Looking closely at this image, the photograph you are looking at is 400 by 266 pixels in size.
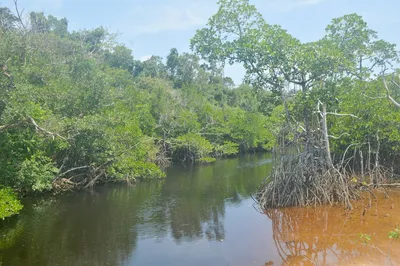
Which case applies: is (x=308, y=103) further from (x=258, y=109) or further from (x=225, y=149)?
(x=225, y=149)

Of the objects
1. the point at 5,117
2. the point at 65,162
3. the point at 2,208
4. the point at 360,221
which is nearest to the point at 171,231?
the point at 2,208

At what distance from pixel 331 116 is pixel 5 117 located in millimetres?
13606

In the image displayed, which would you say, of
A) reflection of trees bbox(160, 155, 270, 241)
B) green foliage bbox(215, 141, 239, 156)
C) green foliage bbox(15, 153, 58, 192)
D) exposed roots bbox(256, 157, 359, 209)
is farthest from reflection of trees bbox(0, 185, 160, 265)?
green foliage bbox(215, 141, 239, 156)

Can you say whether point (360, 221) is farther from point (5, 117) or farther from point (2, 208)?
point (5, 117)

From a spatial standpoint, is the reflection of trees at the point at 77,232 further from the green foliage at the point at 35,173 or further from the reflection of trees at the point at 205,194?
the reflection of trees at the point at 205,194

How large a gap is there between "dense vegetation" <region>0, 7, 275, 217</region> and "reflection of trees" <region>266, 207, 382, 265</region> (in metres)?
5.78

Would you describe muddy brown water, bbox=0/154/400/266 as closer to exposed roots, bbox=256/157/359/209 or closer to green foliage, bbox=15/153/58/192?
exposed roots, bbox=256/157/359/209

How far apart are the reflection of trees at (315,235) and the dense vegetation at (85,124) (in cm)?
578

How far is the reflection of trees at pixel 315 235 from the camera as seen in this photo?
29.2ft

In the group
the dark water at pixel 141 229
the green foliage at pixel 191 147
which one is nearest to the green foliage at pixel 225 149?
the green foliage at pixel 191 147

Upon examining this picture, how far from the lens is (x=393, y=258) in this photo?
8.24m

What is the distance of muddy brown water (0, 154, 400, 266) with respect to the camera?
923 centimetres

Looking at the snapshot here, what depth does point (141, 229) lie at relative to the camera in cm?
1192

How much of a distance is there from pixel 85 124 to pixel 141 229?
606 cm
